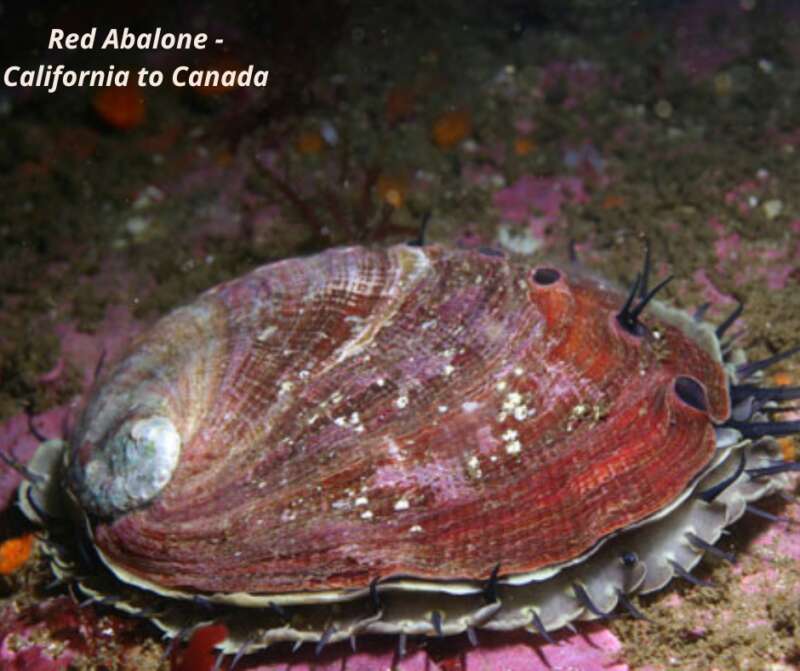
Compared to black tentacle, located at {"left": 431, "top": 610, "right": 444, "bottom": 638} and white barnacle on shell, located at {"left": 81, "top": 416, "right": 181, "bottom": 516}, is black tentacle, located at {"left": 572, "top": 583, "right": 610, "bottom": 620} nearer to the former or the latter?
black tentacle, located at {"left": 431, "top": 610, "right": 444, "bottom": 638}

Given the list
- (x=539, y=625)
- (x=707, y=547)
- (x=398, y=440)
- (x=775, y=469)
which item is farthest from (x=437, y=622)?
(x=775, y=469)

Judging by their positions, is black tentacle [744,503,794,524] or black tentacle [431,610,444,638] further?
black tentacle [744,503,794,524]

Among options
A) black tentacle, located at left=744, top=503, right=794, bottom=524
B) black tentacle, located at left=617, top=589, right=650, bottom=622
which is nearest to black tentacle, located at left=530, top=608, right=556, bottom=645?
black tentacle, located at left=617, top=589, right=650, bottom=622

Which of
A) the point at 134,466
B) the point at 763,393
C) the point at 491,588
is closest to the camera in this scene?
the point at 491,588

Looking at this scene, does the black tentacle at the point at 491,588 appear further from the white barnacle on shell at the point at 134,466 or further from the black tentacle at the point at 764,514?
the white barnacle on shell at the point at 134,466

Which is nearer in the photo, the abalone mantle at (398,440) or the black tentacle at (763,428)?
the abalone mantle at (398,440)

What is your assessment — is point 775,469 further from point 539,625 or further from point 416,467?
point 416,467

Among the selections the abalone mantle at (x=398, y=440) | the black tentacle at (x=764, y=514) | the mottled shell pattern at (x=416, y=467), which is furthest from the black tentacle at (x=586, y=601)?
the black tentacle at (x=764, y=514)
